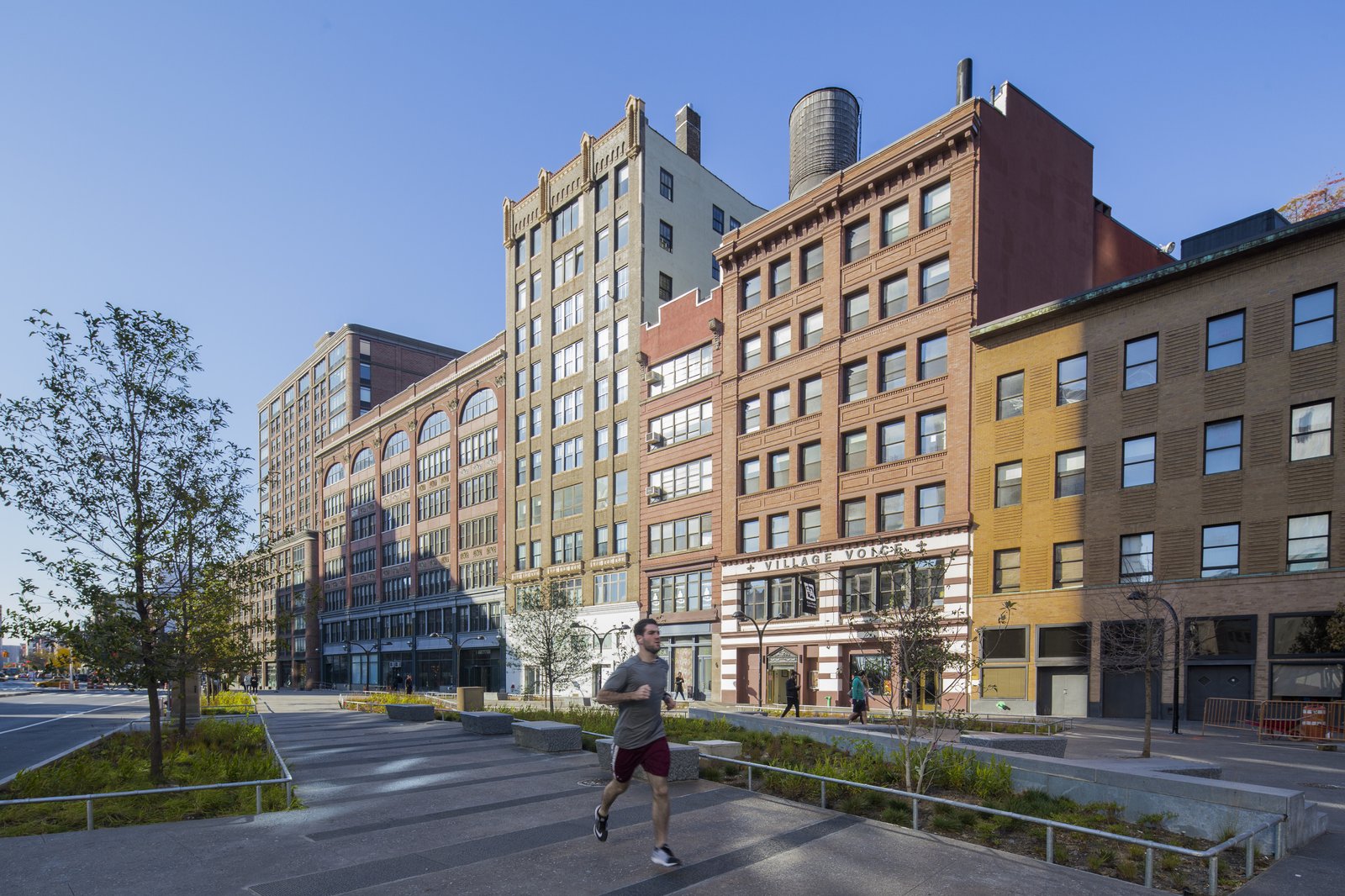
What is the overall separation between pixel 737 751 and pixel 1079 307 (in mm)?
25568

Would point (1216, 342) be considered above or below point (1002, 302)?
below

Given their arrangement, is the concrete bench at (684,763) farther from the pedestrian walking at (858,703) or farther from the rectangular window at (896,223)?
the rectangular window at (896,223)

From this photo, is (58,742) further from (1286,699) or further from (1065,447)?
(1286,699)

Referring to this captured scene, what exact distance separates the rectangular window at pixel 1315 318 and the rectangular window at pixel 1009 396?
30.2 feet

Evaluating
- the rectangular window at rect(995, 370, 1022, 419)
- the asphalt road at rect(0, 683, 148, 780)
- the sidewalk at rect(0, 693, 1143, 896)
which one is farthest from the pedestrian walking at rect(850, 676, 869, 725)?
the asphalt road at rect(0, 683, 148, 780)

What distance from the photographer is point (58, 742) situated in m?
23.1

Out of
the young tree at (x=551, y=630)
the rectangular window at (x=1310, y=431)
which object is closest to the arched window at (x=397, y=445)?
the young tree at (x=551, y=630)

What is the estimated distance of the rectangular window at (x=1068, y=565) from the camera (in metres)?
31.4

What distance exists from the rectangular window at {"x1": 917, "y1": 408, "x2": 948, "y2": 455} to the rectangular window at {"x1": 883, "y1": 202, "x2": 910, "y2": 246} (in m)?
8.13

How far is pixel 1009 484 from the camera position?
3366cm

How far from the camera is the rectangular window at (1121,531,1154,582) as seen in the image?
2955cm

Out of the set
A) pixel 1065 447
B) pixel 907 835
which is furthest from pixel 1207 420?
pixel 907 835

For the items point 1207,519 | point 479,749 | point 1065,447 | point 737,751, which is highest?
point 1065,447

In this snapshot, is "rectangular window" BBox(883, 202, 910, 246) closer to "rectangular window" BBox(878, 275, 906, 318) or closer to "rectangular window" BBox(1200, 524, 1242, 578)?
"rectangular window" BBox(878, 275, 906, 318)
